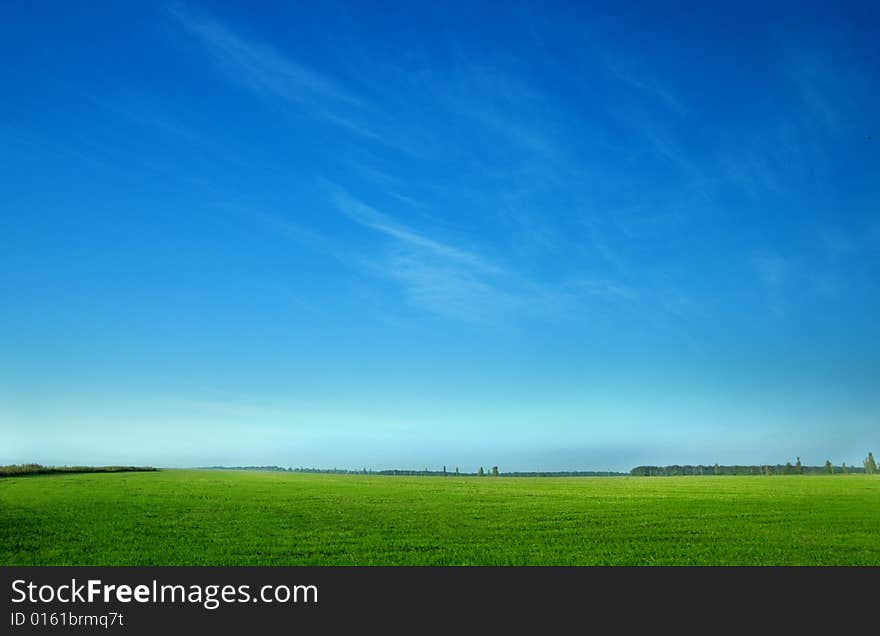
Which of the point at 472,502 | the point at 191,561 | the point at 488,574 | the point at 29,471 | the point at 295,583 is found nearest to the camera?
the point at 295,583

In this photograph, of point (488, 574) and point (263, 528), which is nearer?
point (488, 574)

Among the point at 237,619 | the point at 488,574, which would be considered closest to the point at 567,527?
the point at 488,574

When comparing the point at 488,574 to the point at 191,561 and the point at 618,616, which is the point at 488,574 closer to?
the point at 618,616

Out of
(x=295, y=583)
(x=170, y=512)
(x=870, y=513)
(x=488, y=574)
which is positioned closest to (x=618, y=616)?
(x=488, y=574)

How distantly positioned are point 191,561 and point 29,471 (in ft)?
288

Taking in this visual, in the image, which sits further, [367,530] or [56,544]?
[367,530]

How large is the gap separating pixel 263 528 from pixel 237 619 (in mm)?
13518

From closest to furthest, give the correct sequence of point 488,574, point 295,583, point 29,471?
point 295,583, point 488,574, point 29,471

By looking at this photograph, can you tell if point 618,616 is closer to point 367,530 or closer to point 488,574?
point 488,574

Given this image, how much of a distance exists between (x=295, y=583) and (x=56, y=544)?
12.0m

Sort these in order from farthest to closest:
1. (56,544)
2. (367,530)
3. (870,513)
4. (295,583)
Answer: (870,513), (367,530), (56,544), (295,583)

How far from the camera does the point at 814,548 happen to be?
22.2m

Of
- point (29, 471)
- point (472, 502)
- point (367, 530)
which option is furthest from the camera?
point (29, 471)

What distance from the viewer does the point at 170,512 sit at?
32312mm
